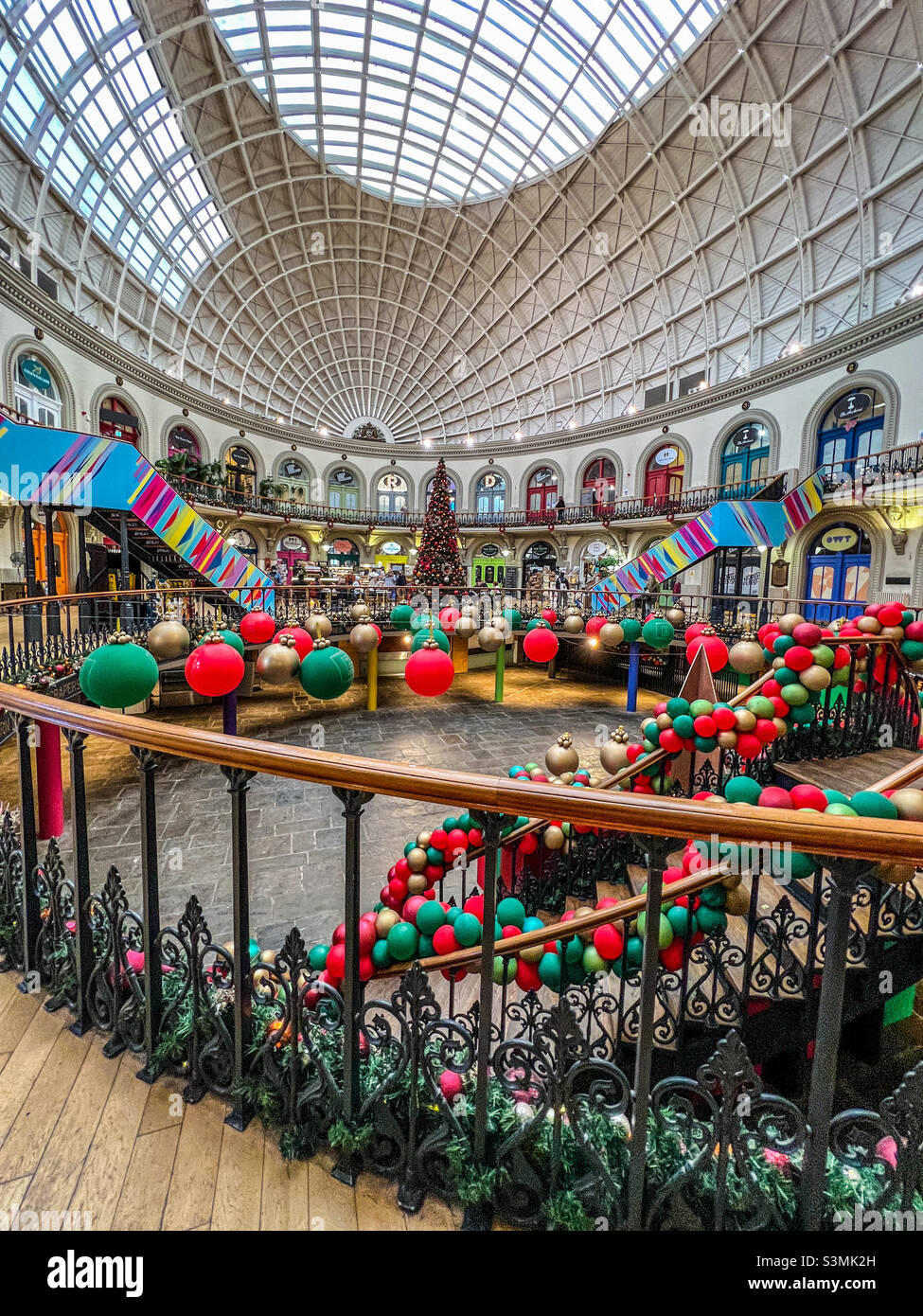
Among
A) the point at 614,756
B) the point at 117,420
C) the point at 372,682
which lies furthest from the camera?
the point at 117,420

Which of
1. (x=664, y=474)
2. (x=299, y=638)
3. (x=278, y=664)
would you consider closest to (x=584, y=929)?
(x=278, y=664)

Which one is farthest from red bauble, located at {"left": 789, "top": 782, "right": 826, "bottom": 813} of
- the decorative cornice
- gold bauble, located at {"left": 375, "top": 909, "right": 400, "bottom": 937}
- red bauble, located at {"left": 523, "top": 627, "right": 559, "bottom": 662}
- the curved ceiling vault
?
the curved ceiling vault

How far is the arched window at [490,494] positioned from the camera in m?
26.2

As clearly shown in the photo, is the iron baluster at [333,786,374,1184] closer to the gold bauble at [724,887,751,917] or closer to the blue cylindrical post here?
the gold bauble at [724,887,751,917]

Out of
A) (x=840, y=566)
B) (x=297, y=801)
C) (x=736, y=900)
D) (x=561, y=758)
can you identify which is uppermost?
(x=840, y=566)

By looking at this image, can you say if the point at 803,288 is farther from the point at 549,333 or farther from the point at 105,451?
the point at 105,451

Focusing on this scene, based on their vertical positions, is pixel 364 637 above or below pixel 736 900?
above

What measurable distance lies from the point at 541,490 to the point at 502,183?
11.8 meters

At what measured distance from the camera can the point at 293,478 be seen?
24953mm

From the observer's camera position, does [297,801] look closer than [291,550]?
Yes

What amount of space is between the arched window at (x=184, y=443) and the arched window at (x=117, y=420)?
1.87 m

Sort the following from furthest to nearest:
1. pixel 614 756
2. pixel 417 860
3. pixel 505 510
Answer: pixel 505 510, pixel 614 756, pixel 417 860

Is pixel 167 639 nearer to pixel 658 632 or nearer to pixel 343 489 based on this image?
pixel 658 632

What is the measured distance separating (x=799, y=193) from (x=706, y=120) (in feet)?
11.3
